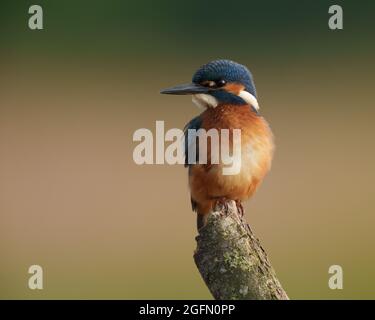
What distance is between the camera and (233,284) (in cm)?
272

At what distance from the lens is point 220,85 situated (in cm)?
396

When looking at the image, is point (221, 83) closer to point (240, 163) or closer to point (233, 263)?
point (240, 163)

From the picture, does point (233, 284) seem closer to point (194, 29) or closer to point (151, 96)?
point (151, 96)

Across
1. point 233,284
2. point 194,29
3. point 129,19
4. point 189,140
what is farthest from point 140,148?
point 129,19

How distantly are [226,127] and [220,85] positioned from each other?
236 mm

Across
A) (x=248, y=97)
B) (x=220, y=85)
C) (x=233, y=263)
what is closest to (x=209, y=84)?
(x=220, y=85)

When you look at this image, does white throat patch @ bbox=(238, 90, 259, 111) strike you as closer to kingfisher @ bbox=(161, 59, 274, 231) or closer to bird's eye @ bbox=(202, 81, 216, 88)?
kingfisher @ bbox=(161, 59, 274, 231)

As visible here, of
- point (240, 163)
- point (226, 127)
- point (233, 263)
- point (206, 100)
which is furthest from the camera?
point (206, 100)

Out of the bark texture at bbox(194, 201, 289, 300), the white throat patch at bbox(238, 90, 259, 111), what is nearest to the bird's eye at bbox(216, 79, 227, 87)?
the white throat patch at bbox(238, 90, 259, 111)

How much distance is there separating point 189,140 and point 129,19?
4.47 m

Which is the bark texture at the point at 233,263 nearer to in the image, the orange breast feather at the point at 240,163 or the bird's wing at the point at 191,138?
the orange breast feather at the point at 240,163

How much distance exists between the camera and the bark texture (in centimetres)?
271

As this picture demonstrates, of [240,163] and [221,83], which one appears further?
[221,83]

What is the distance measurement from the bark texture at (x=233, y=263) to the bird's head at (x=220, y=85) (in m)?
1.16
